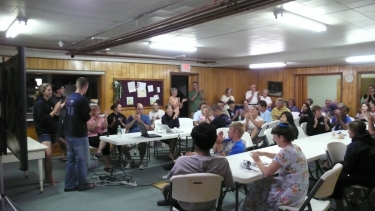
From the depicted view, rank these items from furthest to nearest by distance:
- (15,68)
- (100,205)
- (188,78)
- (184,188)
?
(188,78) → (100,205) → (184,188) → (15,68)

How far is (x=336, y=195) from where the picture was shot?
3.33 m

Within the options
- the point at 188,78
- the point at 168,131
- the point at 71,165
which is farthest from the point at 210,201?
the point at 188,78

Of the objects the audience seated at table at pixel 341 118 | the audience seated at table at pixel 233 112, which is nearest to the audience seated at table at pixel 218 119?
the audience seated at table at pixel 341 118

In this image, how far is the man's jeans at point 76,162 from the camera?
13.0 ft

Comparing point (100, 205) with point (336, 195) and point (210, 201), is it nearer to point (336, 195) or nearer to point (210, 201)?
point (210, 201)

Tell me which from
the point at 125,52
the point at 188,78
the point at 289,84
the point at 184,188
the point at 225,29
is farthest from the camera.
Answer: the point at 289,84

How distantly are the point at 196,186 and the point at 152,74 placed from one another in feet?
20.1

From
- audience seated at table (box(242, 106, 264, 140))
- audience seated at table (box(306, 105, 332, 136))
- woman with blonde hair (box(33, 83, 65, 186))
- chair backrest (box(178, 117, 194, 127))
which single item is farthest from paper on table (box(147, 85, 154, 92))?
audience seated at table (box(306, 105, 332, 136))

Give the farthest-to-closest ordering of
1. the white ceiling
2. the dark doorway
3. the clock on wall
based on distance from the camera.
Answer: the dark doorway, the clock on wall, the white ceiling

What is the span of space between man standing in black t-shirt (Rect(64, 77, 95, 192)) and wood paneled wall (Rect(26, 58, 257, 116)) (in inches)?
115

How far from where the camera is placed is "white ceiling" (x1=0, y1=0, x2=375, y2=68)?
3.21 metres

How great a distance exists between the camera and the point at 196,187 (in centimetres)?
212

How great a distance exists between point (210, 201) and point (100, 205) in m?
1.91

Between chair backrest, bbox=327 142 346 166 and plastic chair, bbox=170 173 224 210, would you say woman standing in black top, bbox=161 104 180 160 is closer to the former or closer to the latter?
chair backrest, bbox=327 142 346 166
